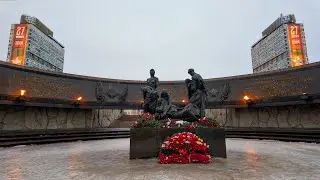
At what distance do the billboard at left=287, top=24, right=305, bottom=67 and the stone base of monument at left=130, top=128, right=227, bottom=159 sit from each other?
2472 inches

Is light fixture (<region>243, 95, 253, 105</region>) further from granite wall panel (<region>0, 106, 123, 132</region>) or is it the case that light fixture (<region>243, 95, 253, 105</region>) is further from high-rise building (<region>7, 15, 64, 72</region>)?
high-rise building (<region>7, 15, 64, 72</region>)

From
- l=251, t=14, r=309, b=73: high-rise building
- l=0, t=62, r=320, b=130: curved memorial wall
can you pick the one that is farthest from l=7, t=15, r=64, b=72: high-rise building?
l=251, t=14, r=309, b=73: high-rise building

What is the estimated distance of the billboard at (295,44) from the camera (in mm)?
59656

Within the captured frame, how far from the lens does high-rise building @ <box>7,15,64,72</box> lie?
206 ft

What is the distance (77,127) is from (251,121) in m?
18.2

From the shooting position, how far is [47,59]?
93.7 metres

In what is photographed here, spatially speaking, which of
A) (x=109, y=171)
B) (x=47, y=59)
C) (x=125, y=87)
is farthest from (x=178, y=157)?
(x=47, y=59)

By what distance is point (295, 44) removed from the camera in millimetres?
61469

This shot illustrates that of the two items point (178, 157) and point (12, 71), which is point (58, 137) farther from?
point (178, 157)

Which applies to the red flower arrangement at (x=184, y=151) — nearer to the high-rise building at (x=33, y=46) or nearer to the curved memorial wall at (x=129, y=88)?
the curved memorial wall at (x=129, y=88)

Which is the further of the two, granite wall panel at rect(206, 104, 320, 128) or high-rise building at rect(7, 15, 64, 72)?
high-rise building at rect(7, 15, 64, 72)

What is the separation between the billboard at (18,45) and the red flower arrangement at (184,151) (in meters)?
65.7

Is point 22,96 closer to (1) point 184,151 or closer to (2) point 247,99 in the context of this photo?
(1) point 184,151

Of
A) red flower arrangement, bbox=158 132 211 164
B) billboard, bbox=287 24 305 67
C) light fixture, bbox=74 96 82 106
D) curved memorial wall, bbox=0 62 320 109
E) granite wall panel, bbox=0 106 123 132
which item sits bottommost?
red flower arrangement, bbox=158 132 211 164
